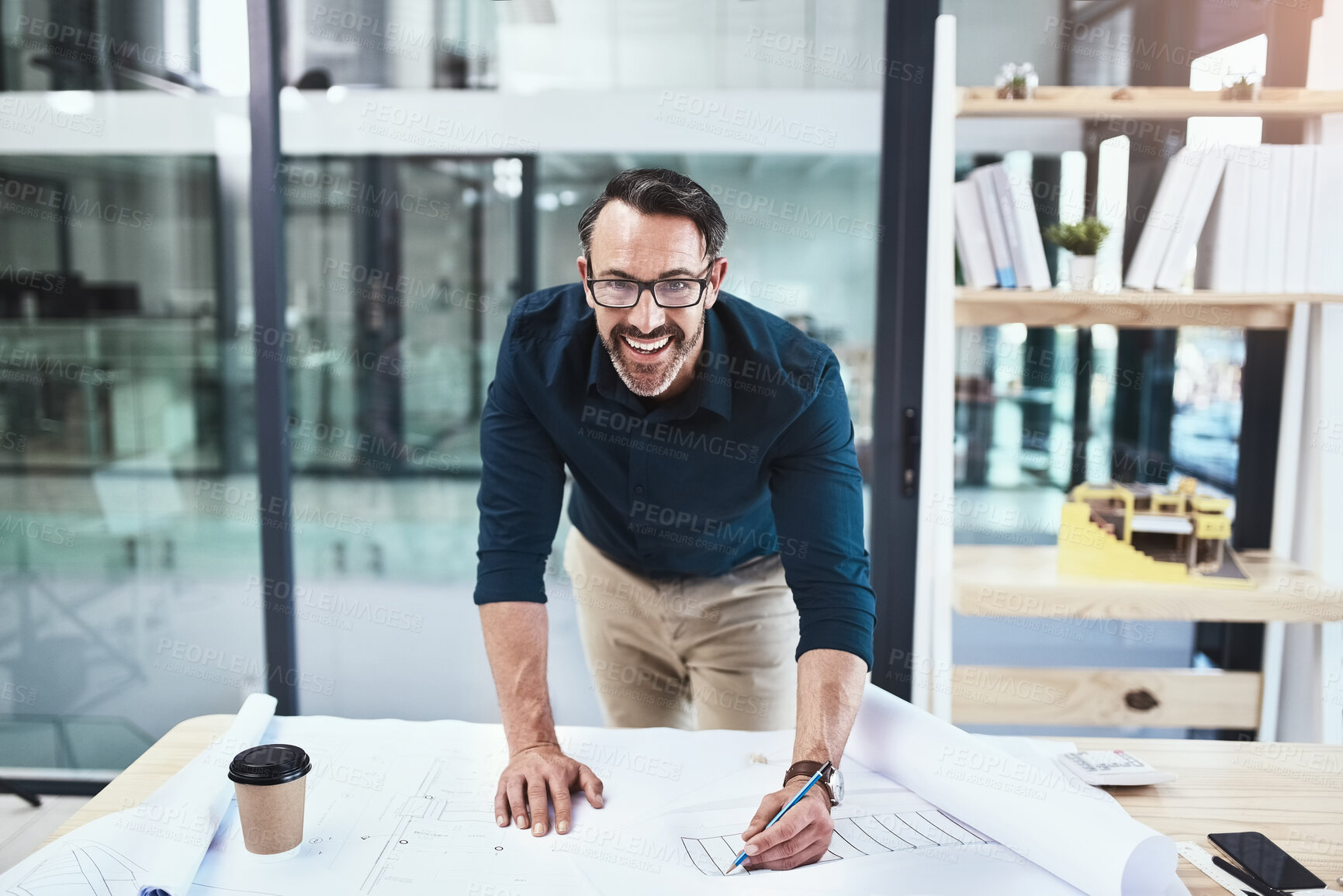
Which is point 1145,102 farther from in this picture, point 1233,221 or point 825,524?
point 825,524

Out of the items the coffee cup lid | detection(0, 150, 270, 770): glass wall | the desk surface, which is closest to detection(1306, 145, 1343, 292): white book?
the desk surface

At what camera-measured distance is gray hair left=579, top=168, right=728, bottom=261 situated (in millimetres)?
1360

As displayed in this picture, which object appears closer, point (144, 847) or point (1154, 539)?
point (144, 847)

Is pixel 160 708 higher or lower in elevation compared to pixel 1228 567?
lower

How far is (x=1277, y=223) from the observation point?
6.63ft

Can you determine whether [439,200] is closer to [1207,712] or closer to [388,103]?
[388,103]

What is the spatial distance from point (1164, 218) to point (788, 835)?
1617 millimetres

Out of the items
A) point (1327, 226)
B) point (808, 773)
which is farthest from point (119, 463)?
point (1327, 226)

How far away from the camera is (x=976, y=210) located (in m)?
2.07

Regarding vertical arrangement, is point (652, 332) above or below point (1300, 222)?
below

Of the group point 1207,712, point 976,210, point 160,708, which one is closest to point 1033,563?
point 1207,712

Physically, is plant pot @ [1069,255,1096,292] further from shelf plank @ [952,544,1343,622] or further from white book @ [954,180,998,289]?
shelf plank @ [952,544,1343,622]

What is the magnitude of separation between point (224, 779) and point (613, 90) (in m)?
1.93

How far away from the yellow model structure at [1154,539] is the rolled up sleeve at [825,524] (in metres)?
0.82
